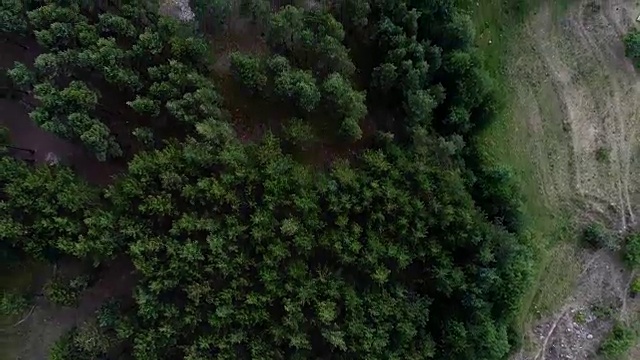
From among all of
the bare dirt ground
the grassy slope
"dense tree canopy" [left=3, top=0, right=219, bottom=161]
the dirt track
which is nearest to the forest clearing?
"dense tree canopy" [left=3, top=0, right=219, bottom=161]

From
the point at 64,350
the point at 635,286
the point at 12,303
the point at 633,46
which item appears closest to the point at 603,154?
the point at 633,46

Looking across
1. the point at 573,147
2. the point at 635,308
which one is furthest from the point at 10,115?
the point at 635,308

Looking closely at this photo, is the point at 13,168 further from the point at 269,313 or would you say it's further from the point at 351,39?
the point at 351,39

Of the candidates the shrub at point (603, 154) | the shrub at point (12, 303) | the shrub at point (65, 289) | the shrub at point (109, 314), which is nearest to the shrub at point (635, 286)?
the shrub at point (603, 154)

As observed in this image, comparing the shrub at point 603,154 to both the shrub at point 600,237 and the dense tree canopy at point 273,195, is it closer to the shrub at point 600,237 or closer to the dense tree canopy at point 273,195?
the shrub at point 600,237

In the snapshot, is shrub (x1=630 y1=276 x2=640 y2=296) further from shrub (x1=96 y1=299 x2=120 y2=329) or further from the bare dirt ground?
shrub (x1=96 y1=299 x2=120 y2=329)

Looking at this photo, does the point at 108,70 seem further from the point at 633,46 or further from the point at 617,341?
the point at 617,341
